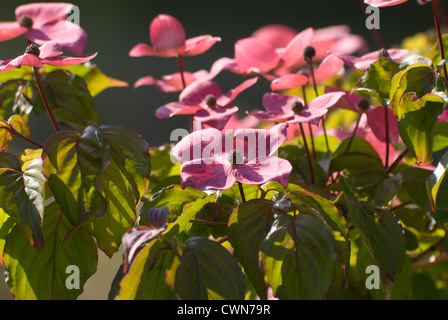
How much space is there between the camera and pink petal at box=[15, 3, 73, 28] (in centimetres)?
74

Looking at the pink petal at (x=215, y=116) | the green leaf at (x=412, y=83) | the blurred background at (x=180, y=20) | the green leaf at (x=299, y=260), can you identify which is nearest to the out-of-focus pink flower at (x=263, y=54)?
the pink petal at (x=215, y=116)

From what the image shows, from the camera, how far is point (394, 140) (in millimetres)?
721

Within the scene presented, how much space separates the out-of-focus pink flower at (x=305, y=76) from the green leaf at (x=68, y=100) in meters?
0.24

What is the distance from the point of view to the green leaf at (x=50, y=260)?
54cm

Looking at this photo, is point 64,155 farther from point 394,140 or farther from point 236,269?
point 394,140

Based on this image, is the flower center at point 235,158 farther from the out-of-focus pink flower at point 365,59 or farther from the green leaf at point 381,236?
the out-of-focus pink flower at point 365,59

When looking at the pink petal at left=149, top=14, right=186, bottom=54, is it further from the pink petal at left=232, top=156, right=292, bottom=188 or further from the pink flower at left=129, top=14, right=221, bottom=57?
the pink petal at left=232, top=156, right=292, bottom=188

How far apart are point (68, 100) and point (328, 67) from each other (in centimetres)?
35

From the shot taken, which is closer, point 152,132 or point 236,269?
point 236,269

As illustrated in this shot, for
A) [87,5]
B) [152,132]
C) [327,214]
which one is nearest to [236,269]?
[327,214]

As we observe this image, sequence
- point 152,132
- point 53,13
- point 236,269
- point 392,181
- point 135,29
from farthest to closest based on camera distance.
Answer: point 135,29
point 152,132
point 53,13
point 392,181
point 236,269

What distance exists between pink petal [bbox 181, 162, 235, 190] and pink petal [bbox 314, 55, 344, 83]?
10.6 inches

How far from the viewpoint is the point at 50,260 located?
554 mm
